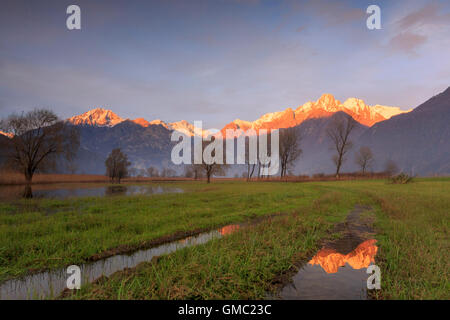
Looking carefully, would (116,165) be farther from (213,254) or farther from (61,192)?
(213,254)

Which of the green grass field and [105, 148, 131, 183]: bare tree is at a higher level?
[105, 148, 131, 183]: bare tree

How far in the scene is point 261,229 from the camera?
39.9ft

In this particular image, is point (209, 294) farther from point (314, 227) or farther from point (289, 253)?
point (314, 227)

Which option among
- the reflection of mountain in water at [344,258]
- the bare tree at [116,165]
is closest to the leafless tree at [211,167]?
the bare tree at [116,165]

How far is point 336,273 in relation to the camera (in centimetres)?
738

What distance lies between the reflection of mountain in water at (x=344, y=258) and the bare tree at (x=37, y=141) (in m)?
40.3

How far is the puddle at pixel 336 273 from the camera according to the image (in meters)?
6.02

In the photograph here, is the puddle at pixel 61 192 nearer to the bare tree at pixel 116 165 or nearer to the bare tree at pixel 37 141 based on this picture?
the bare tree at pixel 37 141

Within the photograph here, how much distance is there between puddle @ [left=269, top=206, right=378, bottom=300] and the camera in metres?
6.02

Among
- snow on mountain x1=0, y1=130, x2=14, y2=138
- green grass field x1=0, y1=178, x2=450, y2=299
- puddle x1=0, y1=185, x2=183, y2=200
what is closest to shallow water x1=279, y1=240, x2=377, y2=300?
green grass field x1=0, y1=178, x2=450, y2=299

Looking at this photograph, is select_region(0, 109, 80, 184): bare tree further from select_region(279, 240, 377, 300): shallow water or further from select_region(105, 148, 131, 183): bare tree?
select_region(105, 148, 131, 183): bare tree

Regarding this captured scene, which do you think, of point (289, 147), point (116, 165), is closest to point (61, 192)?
point (116, 165)
